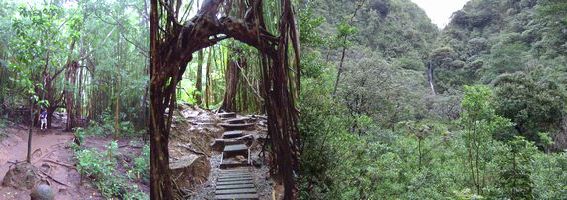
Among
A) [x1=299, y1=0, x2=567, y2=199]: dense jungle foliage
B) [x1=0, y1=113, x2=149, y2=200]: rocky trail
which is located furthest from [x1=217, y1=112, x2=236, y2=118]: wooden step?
[x1=299, y1=0, x2=567, y2=199]: dense jungle foliage

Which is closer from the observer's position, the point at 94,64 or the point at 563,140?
the point at 94,64

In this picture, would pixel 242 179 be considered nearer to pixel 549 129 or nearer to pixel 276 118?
pixel 276 118

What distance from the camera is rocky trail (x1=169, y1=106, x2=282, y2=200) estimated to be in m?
4.58

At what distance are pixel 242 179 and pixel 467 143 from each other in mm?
3580

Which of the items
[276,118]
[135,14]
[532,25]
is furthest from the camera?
[532,25]

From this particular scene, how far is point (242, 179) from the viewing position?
193 inches

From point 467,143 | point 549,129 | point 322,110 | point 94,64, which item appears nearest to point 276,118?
point 322,110

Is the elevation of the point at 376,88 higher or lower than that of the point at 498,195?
higher

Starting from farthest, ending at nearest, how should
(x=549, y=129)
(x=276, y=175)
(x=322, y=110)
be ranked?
(x=549, y=129)
(x=276, y=175)
(x=322, y=110)

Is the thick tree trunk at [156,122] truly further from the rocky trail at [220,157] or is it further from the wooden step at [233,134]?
the wooden step at [233,134]

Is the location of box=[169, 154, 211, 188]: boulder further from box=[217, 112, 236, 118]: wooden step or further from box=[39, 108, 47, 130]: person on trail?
box=[39, 108, 47, 130]: person on trail


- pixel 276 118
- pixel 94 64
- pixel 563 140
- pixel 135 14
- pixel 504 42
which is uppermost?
pixel 504 42

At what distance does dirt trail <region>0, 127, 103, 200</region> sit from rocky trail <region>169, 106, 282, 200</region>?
124 centimetres

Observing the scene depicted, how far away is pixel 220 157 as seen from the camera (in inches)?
255
